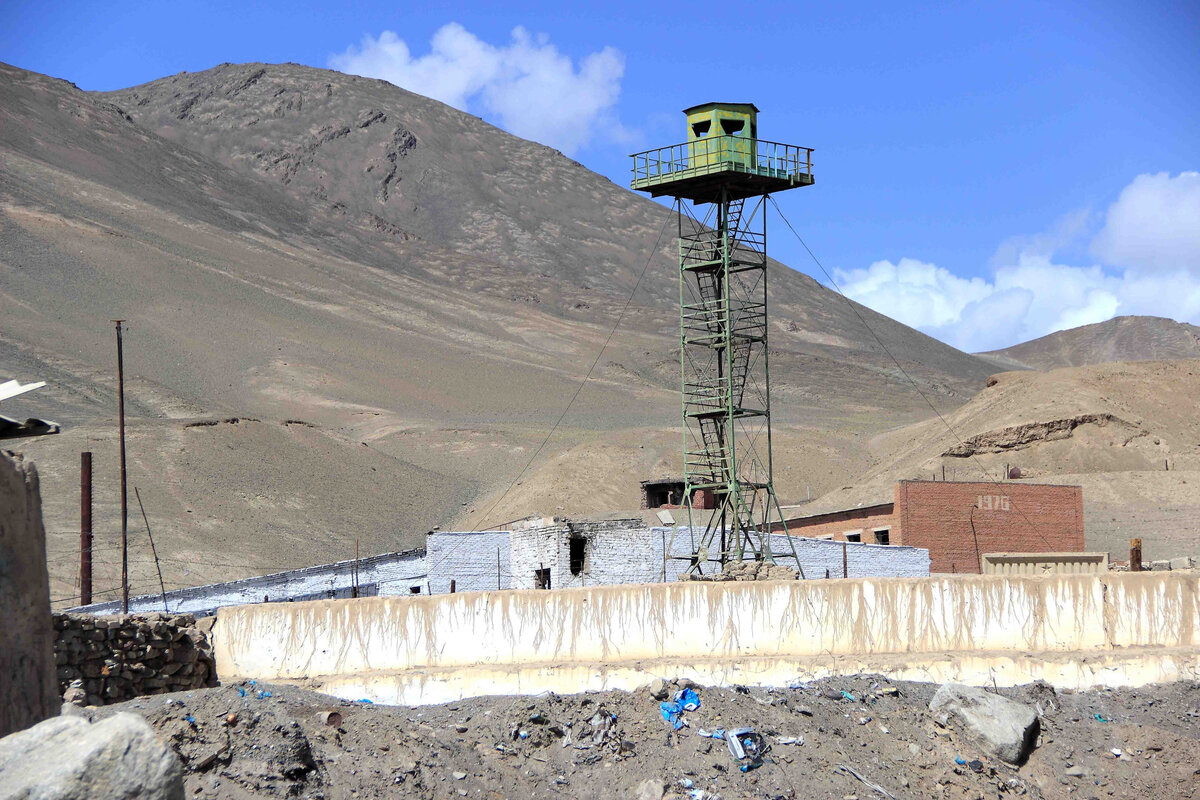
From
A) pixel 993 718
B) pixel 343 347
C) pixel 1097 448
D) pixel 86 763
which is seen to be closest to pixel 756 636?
pixel 993 718

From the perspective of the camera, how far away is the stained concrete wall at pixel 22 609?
7.41 m

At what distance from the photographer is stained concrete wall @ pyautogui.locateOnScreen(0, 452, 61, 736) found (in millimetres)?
7406

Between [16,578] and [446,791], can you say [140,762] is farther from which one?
[446,791]

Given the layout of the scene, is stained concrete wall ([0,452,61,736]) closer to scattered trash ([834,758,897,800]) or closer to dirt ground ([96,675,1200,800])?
dirt ground ([96,675,1200,800])

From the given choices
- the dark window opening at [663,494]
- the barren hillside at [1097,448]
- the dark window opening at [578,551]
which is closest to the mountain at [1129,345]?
the barren hillside at [1097,448]

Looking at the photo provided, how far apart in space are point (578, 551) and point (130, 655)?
20.5 m

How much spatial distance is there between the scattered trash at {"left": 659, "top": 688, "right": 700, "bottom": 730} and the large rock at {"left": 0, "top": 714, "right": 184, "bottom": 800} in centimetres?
769

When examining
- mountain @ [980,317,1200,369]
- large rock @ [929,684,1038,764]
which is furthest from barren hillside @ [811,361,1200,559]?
mountain @ [980,317,1200,369]

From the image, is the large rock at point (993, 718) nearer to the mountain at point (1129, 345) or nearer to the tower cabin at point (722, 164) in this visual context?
the tower cabin at point (722, 164)

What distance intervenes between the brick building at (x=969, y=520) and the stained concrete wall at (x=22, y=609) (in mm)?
31848

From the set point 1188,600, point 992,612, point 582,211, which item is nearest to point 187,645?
point 992,612

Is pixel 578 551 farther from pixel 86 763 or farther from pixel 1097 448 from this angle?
pixel 86 763

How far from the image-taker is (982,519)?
38.8 metres

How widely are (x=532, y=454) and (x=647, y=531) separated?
42059 mm
